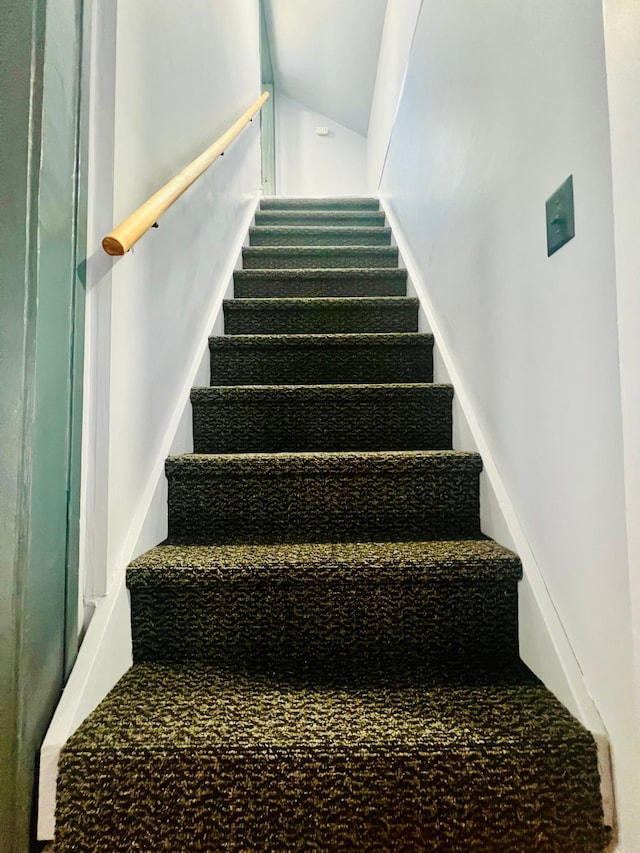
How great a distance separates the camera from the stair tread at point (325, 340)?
1.60 meters

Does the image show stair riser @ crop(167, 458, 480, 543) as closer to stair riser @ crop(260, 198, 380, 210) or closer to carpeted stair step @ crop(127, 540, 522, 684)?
carpeted stair step @ crop(127, 540, 522, 684)

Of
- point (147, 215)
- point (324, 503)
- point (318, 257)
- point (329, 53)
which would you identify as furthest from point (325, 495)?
point (329, 53)

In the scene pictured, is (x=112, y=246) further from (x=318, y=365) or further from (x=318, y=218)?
(x=318, y=218)

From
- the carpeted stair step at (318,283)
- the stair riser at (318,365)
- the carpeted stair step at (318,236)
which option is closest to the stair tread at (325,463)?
the stair riser at (318,365)

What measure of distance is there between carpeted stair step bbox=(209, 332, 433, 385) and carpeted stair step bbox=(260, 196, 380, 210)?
5.56 feet

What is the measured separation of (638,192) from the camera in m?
0.61

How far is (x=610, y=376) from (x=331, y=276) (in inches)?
58.2

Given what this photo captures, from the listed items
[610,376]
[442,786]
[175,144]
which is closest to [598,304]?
[610,376]

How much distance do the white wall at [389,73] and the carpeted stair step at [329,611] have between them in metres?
2.24

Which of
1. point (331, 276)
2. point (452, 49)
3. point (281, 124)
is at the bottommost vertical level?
point (331, 276)

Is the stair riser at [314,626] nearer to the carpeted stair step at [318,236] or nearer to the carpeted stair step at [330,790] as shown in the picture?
the carpeted stair step at [330,790]

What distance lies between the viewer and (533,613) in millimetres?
877

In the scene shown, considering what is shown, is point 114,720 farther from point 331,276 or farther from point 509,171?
point 331,276

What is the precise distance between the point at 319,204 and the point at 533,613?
8.86 ft
